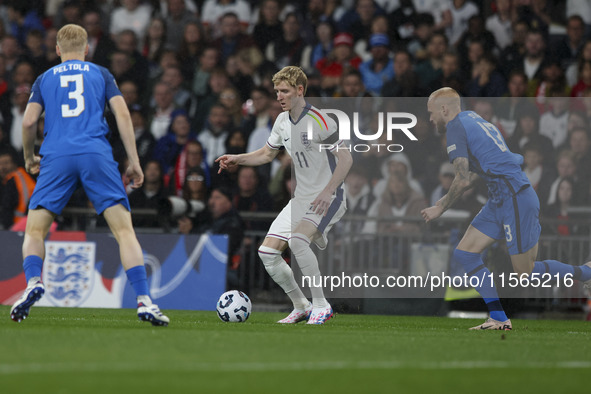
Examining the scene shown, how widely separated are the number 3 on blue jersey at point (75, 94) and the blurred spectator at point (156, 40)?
28.7 ft

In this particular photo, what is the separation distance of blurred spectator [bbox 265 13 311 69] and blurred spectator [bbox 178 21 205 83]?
49.0 inches

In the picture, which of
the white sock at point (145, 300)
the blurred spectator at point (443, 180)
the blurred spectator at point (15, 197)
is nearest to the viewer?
the white sock at point (145, 300)

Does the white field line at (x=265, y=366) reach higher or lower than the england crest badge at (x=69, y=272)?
higher

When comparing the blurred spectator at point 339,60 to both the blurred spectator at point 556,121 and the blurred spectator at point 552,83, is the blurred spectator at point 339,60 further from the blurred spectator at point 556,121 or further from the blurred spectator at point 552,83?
the blurred spectator at point 556,121

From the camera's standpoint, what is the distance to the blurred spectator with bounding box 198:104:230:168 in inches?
555

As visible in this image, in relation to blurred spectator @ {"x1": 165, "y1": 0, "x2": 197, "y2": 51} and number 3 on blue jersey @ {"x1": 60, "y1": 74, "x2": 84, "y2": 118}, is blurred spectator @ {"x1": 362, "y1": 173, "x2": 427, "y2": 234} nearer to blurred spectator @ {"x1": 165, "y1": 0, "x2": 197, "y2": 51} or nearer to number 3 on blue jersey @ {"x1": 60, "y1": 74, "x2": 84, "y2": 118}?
number 3 on blue jersey @ {"x1": 60, "y1": 74, "x2": 84, "y2": 118}

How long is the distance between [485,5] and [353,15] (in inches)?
85.5

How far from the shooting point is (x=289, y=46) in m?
15.7

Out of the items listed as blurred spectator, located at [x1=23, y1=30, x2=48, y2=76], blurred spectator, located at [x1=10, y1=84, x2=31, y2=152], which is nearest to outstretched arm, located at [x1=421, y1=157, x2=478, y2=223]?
blurred spectator, located at [x1=10, y1=84, x2=31, y2=152]

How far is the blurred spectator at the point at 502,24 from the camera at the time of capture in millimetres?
15000

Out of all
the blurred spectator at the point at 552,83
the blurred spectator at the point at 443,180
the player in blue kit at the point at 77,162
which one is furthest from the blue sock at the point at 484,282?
the blurred spectator at the point at 552,83

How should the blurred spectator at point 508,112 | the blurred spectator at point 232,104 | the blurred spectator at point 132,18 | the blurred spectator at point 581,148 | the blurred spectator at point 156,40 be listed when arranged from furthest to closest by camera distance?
the blurred spectator at point 132,18
the blurred spectator at point 156,40
the blurred spectator at point 232,104
the blurred spectator at point 581,148
the blurred spectator at point 508,112

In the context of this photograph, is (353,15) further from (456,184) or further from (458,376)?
(458,376)

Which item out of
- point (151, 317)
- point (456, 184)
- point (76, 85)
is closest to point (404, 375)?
point (151, 317)
